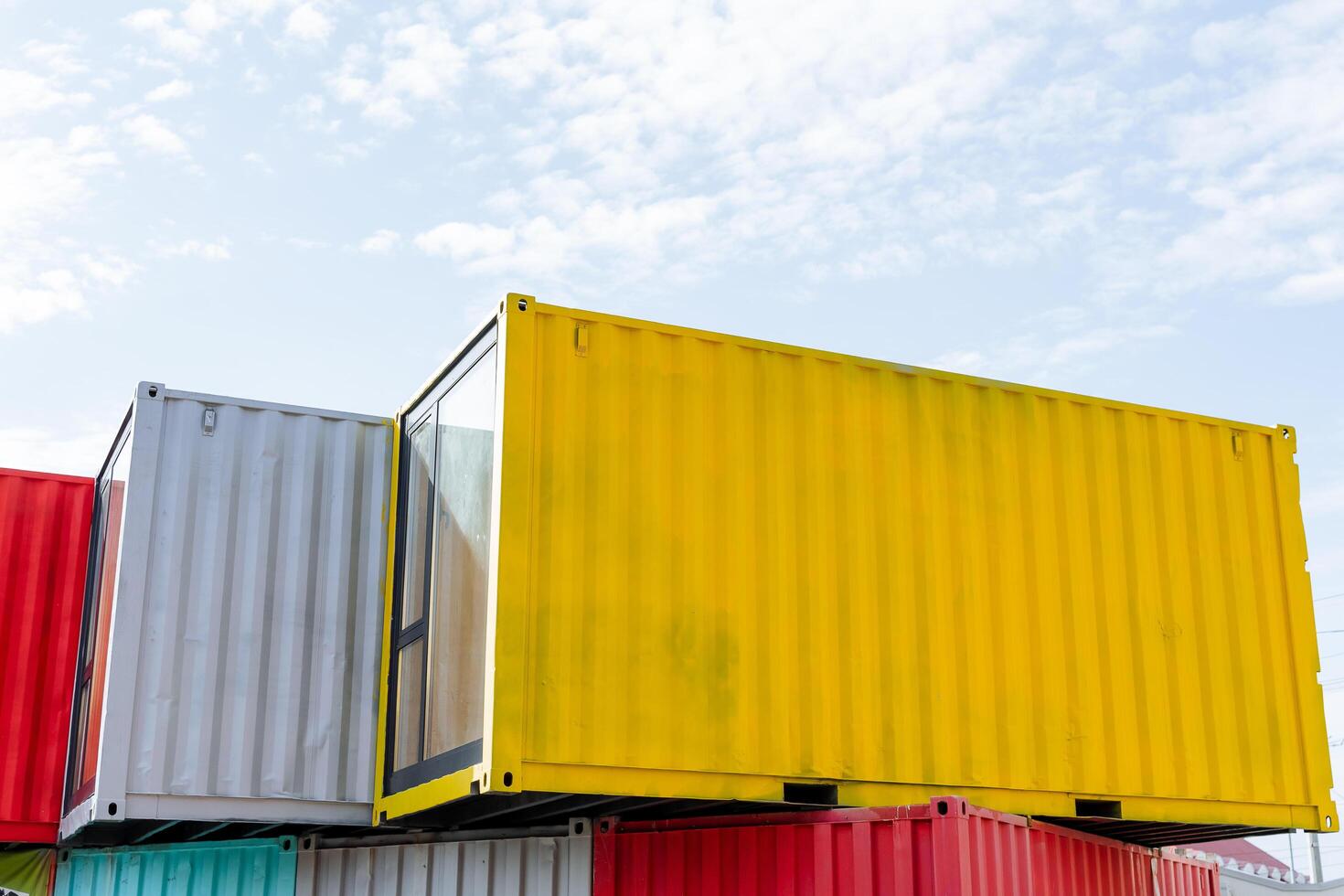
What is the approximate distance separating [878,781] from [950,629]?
3.52 ft

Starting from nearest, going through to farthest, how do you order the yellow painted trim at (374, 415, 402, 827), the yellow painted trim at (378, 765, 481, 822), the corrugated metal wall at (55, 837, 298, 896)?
1. the yellow painted trim at (378, 765, 481, 822)
2. the yellow painted trim at (374, 415, 402, 827)
3. the corrugated metal wall at (55, 837, 298, 896)

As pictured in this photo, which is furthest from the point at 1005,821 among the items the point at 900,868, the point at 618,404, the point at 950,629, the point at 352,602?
the point at 352,602

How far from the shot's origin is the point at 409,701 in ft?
30.3

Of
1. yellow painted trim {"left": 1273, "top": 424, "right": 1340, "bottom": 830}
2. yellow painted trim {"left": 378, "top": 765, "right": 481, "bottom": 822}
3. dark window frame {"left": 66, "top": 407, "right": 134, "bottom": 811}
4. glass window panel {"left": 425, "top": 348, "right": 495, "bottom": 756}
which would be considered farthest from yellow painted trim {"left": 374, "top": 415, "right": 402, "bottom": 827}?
yellow painted trim {"left": 1273, "top": 424, "right": 1340, "bottom": 830}

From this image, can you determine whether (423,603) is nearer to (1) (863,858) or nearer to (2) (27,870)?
(1) (863,858)

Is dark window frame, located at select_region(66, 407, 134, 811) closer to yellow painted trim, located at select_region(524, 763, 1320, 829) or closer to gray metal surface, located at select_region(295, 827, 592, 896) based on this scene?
gray metal surface, located at select_region(295, 827, 592, 896)

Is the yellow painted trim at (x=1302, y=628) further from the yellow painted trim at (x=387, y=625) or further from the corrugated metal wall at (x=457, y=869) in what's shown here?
the yellow painted trim at (x=387, y=625)

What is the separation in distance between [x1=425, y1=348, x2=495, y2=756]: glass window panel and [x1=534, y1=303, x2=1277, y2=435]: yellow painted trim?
2.15ft

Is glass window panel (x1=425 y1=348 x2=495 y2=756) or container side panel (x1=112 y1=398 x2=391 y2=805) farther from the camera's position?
container side panel (x1=112 y1=398 x2=391 y2=805)

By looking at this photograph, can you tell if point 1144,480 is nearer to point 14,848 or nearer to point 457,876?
point 457,876

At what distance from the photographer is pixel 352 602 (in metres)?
9.98

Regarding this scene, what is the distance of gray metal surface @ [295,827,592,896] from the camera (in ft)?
29.7

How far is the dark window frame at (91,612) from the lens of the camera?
1060cm

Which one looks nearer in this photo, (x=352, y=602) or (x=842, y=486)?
(x=842, y=486)
